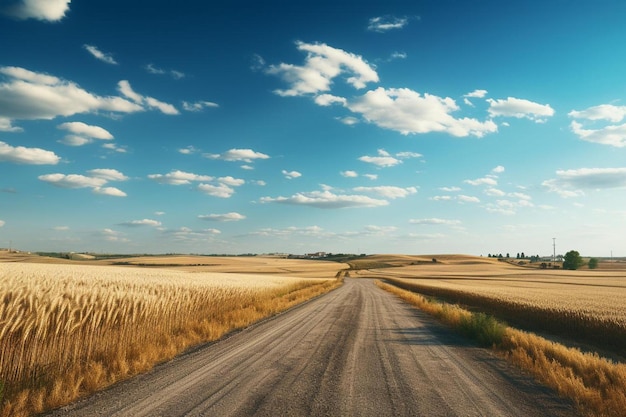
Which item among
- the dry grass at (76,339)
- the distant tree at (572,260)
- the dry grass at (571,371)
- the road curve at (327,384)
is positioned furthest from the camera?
the distant tree at (572,260)

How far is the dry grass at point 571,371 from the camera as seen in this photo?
689cm

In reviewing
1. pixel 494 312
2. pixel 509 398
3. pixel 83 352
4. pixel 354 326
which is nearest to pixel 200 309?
pixel 354 326

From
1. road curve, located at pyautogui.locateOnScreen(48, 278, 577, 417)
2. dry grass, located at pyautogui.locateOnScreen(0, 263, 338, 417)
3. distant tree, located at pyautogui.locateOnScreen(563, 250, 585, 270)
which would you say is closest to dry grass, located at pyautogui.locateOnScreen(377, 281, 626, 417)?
road curve, located at pyautogui.locateOnScreen(48, 278, 577, 417)

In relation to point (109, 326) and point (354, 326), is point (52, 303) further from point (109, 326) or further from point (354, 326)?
point (354, 326)

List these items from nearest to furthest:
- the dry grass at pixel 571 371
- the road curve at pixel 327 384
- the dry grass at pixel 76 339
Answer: the road curve at pixel 327 384
the dry grass at pixel 571 371
the dry grass at pixel 76 339

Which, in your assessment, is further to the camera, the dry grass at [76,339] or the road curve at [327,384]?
the dry grass at [76,339]

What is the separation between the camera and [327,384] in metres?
7.97

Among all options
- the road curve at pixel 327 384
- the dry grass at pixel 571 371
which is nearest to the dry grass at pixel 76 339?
the road curve at pixel 327 384

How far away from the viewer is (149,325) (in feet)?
41.2

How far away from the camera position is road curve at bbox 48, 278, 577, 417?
6.53m

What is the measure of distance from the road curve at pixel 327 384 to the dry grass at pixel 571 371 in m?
0.37

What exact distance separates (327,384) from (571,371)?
5212 mm

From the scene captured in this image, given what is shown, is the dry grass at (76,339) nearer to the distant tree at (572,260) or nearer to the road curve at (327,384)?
the road curve at (327,384)

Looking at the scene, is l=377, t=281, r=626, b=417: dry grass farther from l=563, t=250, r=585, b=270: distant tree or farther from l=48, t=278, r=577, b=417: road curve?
l=563, t=250, r=585, b=270: distant tree
